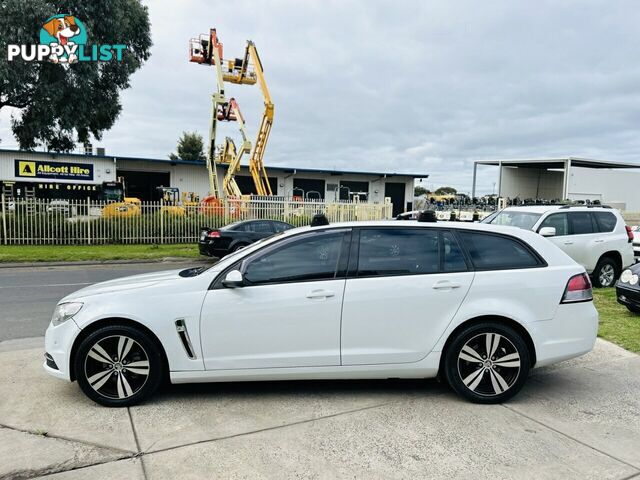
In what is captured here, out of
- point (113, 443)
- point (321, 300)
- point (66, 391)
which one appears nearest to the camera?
point (113, 443)

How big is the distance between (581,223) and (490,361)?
743 centimetres

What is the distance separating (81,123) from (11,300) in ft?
42.2

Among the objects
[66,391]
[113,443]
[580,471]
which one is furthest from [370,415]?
[66,391]

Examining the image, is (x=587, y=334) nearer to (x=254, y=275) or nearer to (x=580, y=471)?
(x=580, y=471)

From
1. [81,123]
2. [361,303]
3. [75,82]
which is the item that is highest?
[75,82]

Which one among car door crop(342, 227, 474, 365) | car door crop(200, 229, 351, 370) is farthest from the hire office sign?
car door crop(342, 227, 474, 365)

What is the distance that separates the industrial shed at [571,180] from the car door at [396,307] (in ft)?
140

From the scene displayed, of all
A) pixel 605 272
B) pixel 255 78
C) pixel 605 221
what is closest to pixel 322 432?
pixel 605 272

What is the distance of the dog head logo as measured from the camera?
54.2ft

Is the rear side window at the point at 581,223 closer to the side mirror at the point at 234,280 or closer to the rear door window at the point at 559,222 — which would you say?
the rear door window at the point at 559,222

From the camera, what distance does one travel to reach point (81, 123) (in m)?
19.2

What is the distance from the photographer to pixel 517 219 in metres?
10.3

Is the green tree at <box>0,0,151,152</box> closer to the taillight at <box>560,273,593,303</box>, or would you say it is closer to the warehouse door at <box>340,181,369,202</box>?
the taillight at <box>560,273,593,303</box>

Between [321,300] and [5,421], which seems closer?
[5,421]
